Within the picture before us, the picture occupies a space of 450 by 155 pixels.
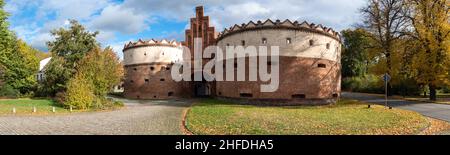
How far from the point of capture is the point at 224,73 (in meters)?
24.5

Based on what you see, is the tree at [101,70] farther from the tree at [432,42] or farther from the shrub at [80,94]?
the tree at [432,42]

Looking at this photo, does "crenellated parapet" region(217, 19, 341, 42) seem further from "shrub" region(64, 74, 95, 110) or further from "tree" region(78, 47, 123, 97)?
"shrub" region(64, 74, 95, 110)

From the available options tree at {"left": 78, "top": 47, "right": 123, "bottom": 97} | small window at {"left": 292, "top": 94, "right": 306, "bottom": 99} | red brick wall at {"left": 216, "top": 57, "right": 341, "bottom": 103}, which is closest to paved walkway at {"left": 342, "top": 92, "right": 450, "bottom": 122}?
red brick wall at {"left": 216, "top": 57, "right": 341, "bottom": 103}

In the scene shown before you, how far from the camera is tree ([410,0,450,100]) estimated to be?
924 inches

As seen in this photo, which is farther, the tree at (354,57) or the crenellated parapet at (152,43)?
the tree at (354,57)

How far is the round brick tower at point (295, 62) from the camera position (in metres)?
21.7

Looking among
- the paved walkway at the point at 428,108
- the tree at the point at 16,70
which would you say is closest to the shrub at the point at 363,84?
the paved walkway at the point at 428,108

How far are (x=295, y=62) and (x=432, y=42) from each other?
13126mm

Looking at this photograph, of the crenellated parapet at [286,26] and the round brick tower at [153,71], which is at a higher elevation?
the crenellated parapet at [286,26]

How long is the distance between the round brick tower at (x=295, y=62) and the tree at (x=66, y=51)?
51.4 ft

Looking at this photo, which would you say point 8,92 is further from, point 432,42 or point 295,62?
point 432,42

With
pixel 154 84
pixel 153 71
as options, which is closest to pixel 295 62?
pixel 154 84

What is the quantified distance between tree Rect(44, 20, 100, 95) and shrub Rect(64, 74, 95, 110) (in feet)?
17.0
